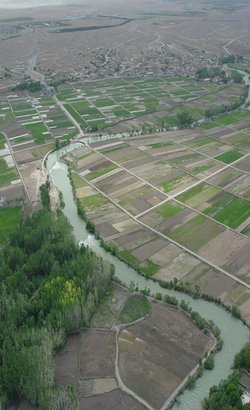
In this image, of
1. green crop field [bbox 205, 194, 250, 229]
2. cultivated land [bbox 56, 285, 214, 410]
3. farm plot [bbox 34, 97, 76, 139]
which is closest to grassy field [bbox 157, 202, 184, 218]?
green crop field [bbox 205, 194, 250, 229]

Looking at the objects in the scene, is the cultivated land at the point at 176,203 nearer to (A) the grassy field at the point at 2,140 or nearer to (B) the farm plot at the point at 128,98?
(B) the farm plot at the point at 128,98

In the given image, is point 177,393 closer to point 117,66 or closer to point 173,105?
point 173,105

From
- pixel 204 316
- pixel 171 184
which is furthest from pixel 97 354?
pixel 171 184

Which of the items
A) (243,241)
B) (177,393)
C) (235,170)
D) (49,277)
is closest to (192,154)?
(235,170)

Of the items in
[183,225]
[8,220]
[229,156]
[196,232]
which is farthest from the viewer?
[229,156]

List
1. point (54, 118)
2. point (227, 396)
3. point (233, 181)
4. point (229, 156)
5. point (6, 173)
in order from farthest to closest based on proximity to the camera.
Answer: point (54, 118) < point (229, 156) < point (6, 173) < point (233, 181) < point (227, 396)

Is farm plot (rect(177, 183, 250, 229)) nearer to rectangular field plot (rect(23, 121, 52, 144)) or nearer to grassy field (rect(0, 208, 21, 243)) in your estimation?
grassy field (rect(0, 208, 21, 243))

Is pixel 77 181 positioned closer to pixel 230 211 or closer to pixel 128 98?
pixel 230 211
